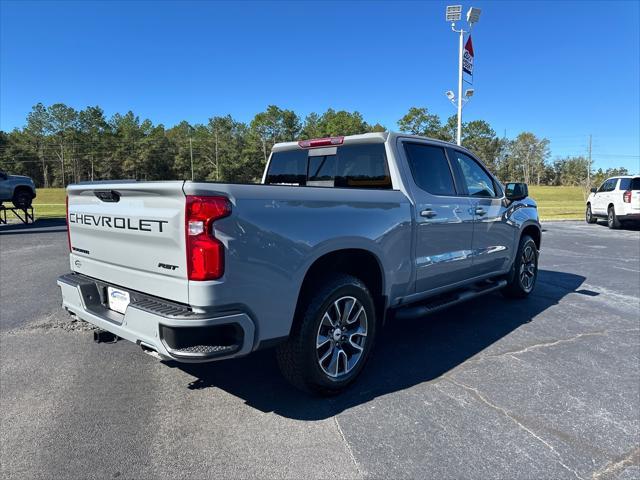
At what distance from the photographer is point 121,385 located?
3.39 meters

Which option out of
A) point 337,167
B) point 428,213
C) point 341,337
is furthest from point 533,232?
point 341,337

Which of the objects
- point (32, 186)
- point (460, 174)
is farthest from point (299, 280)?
point (32, 186)

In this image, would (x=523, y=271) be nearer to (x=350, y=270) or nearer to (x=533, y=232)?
(x=533, y=232)

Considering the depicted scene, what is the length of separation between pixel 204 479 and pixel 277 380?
1.24 metres

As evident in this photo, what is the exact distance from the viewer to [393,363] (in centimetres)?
386

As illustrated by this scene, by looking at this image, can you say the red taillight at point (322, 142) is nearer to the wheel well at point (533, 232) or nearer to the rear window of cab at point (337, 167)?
the rear window of cab at point (337, 167)

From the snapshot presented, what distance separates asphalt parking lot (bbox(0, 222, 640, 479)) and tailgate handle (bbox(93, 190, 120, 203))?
1.45 m

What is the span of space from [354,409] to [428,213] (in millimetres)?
1847

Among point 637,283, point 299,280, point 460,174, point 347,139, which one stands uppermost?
point 347,139

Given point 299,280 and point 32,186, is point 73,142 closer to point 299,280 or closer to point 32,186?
point 32,186

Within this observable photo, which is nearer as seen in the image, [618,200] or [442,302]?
[442,302]

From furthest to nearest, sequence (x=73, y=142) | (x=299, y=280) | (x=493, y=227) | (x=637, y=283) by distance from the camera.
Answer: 1. (x=73, y=142)
2. (x=637, y=283)
3. (x=493, y=227)
4. (x=299, y=280)

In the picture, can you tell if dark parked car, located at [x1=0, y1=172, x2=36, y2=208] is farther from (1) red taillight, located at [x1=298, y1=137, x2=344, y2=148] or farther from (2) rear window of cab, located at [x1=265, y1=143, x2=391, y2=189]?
(1) red taillight, located at [x1=298, y1=137, x2=344, y2=148]

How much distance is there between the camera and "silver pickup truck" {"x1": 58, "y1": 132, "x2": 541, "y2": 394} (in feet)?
8.12
